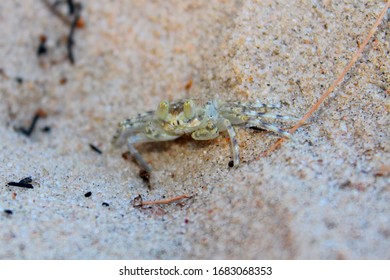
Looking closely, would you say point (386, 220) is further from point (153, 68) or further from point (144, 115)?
point (153, 68)

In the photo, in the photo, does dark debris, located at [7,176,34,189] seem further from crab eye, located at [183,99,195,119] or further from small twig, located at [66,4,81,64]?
small twig, located at [66,4,81,64]

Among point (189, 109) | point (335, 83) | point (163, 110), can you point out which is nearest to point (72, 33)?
point (163, 110)

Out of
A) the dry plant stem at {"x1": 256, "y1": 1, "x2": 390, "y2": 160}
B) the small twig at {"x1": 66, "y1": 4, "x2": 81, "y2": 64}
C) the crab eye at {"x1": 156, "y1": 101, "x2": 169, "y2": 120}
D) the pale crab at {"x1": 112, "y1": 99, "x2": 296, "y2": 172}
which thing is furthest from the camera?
the small twig at {"x1": 66, "y1": 4, "x2": 81, "y2": 64}

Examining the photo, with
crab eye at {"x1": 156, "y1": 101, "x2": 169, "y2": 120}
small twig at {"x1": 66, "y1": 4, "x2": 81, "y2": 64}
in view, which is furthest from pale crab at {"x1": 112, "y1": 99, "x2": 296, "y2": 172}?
small twig at {"x1": 66, "y1": 4, "x2": 81, "y2": 64}

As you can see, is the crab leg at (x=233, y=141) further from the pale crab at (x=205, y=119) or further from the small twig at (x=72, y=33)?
the small twig at (x=72, y=33)

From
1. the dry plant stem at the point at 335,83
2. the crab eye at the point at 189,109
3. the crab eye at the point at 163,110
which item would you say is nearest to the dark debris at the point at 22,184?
the crab eye at the point at 163,110

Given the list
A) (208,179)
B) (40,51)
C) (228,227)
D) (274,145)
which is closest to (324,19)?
(274,145)

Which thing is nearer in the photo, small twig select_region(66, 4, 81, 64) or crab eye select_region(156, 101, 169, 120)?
crab eye select_region(156, 101, 169, 120)
